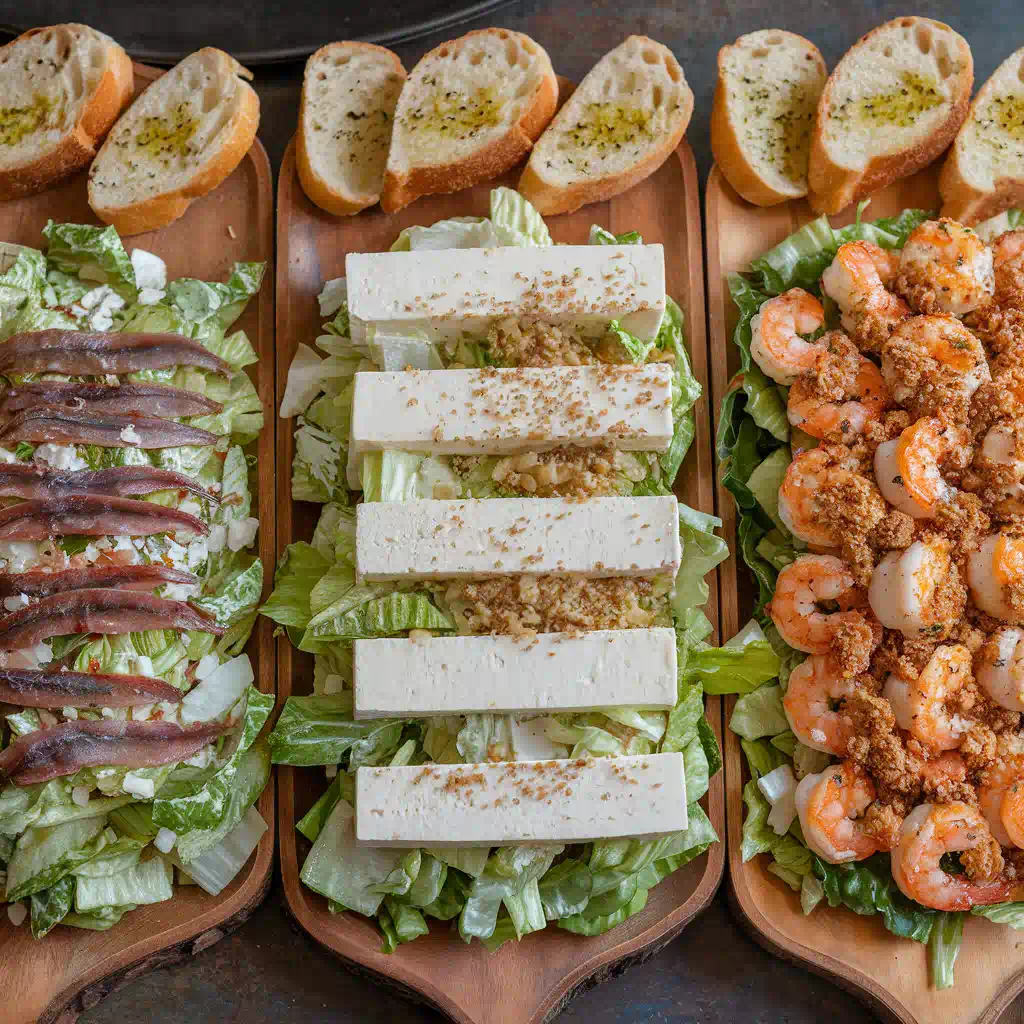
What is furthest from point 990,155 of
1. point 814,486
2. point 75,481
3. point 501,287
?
point 75,481

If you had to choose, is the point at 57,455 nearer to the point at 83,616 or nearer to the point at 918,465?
the point at 83,616

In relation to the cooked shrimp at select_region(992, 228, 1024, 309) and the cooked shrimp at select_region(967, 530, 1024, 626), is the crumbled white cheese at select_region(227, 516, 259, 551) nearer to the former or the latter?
the cooked shrimp at select_region(967, 530, 1024, 626)

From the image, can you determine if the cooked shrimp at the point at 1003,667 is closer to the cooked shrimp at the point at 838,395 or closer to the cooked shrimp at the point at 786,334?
the cooked shrimp at the point at 838,395

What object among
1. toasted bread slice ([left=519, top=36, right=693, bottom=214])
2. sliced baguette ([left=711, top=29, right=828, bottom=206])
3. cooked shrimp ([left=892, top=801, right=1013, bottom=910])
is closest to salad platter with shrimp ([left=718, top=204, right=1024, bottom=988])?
cooked shrimp ([left=892, top=801, right=1013, bottom=910])

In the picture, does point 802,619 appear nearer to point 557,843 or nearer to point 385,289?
point 557,843

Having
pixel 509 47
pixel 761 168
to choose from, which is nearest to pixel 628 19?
pixel 509 47

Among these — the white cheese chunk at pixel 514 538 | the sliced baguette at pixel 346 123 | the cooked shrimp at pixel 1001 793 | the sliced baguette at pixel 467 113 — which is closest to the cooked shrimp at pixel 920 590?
the cooked shrimp at pixel 1001 793
